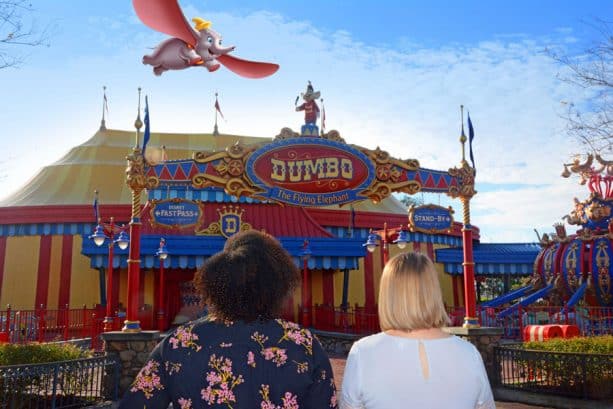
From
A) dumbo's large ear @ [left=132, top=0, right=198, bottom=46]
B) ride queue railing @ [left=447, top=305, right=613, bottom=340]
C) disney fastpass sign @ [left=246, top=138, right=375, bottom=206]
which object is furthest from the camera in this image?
ride queue railing @ [left=447, top=305, right=613, bottom=340]

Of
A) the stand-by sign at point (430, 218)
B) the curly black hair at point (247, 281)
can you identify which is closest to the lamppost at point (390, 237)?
the stand-by sign at point (430, 218)

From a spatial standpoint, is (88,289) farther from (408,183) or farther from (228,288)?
(228,288)

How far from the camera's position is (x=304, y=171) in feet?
37.9

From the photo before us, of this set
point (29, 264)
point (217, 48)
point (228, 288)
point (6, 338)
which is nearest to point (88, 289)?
point (29, 264)

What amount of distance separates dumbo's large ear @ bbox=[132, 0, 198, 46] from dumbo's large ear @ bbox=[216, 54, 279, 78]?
190cm

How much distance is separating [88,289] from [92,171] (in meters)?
7.18

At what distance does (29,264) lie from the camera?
22828 mm

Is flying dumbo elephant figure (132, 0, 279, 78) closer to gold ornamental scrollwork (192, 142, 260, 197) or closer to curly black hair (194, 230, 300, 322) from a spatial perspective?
gold ornamental scrollwork (192, 142, 260, 197)

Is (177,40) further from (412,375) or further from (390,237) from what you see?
(412,375)


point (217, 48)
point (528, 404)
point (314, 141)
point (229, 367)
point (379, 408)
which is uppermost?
point (217, 48)

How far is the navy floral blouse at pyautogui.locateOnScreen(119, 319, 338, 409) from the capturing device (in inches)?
90.3

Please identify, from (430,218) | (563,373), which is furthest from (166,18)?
(563,373)

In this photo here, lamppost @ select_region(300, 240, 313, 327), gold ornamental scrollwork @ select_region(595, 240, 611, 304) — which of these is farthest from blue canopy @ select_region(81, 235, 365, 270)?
gold ornamental scrollwork @ select_region(595, 240, 611, 304)

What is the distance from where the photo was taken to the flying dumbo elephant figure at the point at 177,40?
10.8 m
